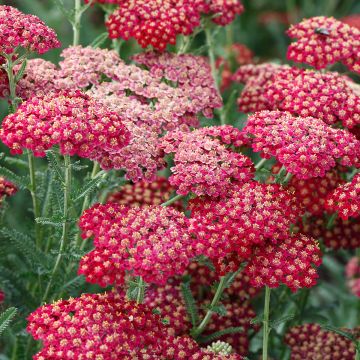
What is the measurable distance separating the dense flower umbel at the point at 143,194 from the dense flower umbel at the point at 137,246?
80cm

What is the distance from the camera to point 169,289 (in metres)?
3.41

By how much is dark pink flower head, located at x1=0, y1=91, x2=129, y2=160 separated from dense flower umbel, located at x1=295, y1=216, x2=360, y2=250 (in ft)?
3.84

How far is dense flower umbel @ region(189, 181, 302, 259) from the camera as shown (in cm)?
274

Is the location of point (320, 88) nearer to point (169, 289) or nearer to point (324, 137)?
point (324, 137)

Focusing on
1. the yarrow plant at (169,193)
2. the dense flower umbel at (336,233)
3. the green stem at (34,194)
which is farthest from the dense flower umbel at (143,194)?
the dense flower umbel at (336,233)

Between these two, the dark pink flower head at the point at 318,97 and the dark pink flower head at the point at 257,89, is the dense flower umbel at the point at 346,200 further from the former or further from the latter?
the dark pink flower head at the point at 257,89

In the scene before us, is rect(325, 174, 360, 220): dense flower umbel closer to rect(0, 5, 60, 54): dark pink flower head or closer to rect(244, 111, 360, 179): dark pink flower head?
rect(244, 111, 360, 179): dark pink flower head

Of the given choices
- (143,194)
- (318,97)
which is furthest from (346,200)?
(143,194)

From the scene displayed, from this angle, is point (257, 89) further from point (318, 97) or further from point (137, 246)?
point (137, 246)

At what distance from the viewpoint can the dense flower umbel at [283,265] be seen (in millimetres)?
2836

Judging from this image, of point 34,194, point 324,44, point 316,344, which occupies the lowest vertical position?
point 316,344

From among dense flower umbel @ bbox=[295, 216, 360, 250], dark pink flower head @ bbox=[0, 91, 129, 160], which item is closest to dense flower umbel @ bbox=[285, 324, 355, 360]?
dense flower umbel @ bbox=[295, 216, 360, 250]

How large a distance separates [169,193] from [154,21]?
0.82m

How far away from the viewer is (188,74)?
3723mm
